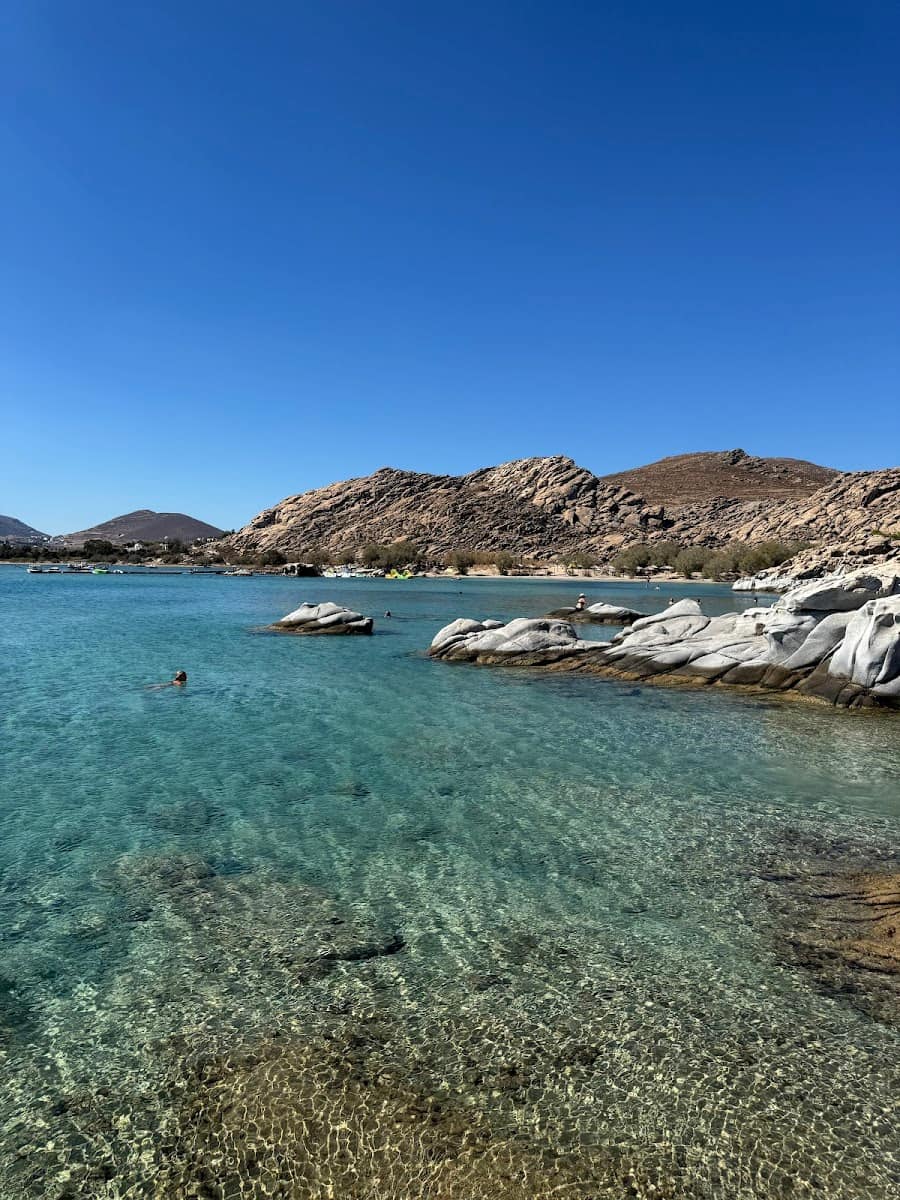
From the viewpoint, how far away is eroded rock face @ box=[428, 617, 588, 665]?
102ft

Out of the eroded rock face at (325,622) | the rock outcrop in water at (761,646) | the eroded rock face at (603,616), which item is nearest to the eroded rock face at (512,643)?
the rock outcrop in water at (761,646)

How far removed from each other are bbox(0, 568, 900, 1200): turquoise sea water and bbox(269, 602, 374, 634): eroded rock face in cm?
2626

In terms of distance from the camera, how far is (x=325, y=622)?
43875 millimetres

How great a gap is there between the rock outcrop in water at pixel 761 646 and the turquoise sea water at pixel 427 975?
6668mm

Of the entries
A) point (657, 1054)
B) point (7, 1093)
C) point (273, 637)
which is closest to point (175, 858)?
point (7, 1093)

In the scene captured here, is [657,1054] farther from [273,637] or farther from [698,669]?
[273,637]

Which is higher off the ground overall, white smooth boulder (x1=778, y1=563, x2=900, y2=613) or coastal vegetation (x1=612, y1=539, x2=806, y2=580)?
coastal vegetation (x1=612, y1=539, x2=806, y2=580)

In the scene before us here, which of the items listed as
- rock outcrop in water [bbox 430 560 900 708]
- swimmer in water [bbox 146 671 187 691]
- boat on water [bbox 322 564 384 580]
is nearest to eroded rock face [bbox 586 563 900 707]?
rock outcrop in water [bbox 430 560 900 708]

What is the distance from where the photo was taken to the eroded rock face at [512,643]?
31219mm

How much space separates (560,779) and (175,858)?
7.73 metres

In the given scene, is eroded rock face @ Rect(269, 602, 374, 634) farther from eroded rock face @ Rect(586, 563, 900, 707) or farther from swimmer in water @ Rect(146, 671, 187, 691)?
swimmer in water @ Rect(146, 671, 187, 691)

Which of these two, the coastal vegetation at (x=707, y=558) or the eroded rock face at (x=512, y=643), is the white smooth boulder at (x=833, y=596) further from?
the coastal vegetation at (x=707, y=558)

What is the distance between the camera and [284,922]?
8.34 m

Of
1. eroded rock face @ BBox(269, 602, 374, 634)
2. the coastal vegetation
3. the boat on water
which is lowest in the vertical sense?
eroded rock face @ BBox(269, 602, 374, 634)
